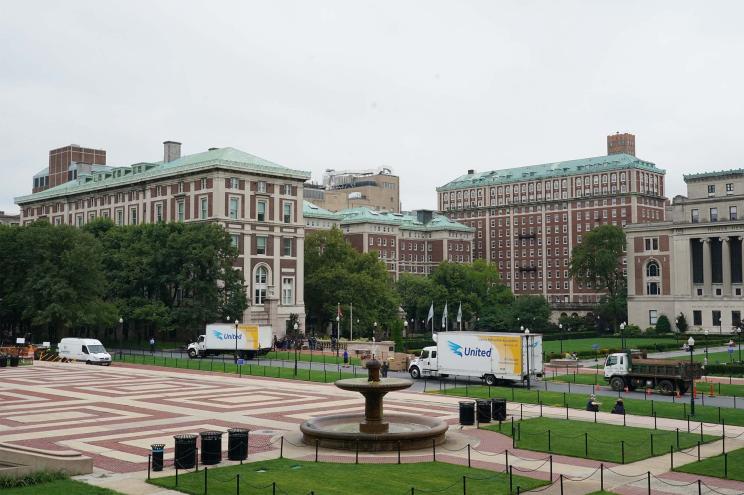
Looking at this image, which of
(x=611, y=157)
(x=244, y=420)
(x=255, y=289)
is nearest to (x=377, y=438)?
(x=244, y=420)

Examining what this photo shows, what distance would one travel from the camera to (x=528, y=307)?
12006cm

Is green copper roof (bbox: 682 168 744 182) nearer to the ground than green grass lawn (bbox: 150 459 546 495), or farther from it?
farther from it

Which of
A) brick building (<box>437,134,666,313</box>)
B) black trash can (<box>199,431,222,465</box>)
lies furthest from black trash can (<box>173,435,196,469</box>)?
brick building (<box>437,134,666,313</box>)

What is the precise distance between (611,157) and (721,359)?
103 metres

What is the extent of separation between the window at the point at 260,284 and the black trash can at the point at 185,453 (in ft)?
233

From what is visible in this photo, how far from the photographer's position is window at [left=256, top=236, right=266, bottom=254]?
320 feet

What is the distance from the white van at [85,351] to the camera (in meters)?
69.0

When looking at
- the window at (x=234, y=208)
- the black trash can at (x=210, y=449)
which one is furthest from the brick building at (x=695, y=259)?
the black trash can at (x=210, y=449)

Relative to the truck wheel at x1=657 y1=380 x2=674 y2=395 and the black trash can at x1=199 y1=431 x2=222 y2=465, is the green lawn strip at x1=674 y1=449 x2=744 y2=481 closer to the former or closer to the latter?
the black trash can at x1=199 y1=431 x2=222 y2=465

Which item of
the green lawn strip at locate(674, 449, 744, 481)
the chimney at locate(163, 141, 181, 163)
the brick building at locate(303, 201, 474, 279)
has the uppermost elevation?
the chimney at locate(163, 141, 181, 163)

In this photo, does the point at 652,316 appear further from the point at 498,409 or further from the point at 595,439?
the point at 595,439

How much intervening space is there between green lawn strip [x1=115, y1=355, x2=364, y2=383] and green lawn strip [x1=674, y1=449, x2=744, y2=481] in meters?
30.2

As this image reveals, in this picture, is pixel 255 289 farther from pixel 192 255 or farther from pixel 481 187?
pixel 481 187

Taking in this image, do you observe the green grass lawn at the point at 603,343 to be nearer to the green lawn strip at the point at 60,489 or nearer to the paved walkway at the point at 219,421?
the paved walkway at the point at 219,421
